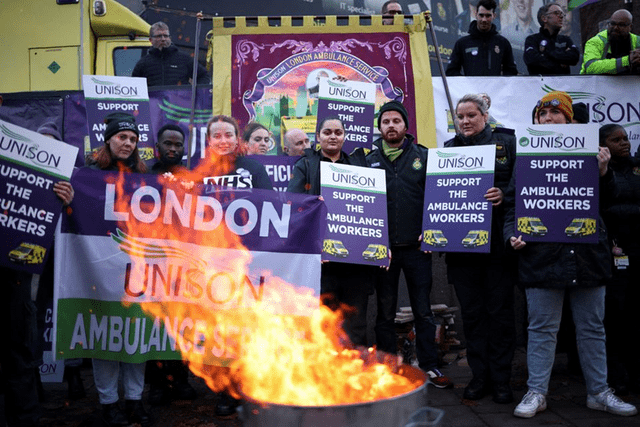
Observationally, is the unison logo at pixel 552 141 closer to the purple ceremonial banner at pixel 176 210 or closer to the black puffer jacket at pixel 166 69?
the purple ceremonial banner at pixel 176 210

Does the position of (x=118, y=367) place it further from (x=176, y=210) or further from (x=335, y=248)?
(x=335, y=248)

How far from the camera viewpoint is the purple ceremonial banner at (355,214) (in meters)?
5.12

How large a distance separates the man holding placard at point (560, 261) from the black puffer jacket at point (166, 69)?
183 inches

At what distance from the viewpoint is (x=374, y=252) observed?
5141 millimetres

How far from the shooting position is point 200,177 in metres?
5.54

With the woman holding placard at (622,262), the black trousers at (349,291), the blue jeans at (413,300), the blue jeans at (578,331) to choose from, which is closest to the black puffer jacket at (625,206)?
the woman holding placard at (622,262)

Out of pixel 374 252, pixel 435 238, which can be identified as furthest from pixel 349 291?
pixel 435 238

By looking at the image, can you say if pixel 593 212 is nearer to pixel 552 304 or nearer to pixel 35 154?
pixel 552 304

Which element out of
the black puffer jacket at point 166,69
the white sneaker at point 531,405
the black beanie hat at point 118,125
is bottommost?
the white sneaker at point 531,405

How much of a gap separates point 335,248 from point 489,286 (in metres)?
1.26

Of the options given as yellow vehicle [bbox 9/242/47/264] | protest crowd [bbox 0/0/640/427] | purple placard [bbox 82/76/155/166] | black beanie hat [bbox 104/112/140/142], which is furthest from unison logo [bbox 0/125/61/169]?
purple placard [bbox 82/76/155/166]

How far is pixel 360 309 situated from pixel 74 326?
2.17 metres

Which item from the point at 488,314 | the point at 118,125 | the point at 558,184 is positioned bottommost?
the point at 488,314

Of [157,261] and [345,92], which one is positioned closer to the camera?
[157,261]
